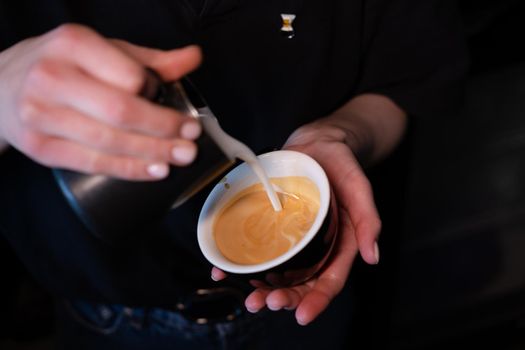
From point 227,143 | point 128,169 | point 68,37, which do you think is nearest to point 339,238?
point 227,143

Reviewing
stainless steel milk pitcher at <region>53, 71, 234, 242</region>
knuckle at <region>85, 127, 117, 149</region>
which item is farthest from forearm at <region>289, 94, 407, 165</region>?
knuckle at <region>85, 127, 117, 149</region>

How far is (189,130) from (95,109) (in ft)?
0.34

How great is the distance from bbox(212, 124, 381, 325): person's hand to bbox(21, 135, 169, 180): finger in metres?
0.29

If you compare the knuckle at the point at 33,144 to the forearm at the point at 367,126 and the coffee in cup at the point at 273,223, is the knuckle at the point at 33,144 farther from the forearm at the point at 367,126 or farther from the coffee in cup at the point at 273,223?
the forearm at the point at 367,126

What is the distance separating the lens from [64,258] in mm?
1062

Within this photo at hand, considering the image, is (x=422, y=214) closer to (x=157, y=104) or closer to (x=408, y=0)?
(x=408, y=0)

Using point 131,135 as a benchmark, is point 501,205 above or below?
below

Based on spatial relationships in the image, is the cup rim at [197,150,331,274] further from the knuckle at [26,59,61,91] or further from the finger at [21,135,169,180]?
the knuckle at [26,59,61,91]

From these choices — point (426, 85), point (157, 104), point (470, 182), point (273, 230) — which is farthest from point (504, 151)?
point (157, 104)

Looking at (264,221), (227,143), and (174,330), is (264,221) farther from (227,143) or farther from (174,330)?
(174,330)

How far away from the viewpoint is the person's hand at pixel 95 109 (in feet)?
1.77

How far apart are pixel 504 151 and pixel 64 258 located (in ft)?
5.69

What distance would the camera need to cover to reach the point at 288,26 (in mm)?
996

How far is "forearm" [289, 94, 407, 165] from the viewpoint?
1.06 meters
